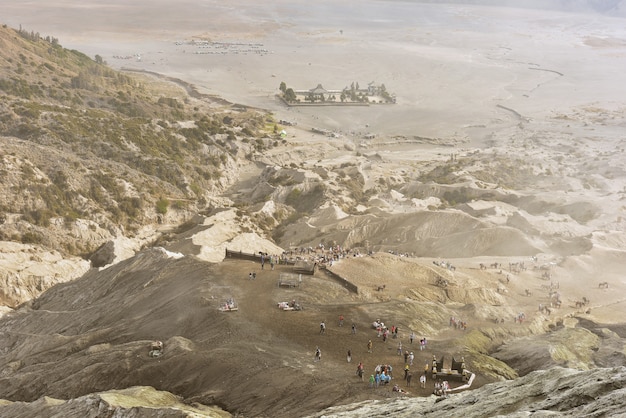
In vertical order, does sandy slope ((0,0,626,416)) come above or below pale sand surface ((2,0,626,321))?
below

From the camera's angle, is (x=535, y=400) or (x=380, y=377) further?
(x=380, y=377)

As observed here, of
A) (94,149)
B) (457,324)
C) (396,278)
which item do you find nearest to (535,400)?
(457,324)

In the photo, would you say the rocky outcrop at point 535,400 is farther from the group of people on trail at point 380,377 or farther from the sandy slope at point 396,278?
the sandy slope at point 396,278

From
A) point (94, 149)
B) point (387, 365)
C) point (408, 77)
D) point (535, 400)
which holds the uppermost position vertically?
point (408, 77)

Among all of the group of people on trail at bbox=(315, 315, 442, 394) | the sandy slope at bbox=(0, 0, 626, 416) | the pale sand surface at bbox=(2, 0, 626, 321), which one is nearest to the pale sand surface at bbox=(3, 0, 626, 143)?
the pale sand surface at bbox=(2, 0, 626, 321)

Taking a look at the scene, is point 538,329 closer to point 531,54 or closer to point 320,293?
point 320,293

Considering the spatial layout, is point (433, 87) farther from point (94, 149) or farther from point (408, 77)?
point (94, 149)

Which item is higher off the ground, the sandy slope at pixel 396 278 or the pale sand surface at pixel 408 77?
the pale sand surface at pixel 408 77

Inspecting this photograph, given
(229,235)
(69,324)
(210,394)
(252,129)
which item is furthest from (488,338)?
(252,129)

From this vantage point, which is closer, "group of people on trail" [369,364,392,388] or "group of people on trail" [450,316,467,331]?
"group of people on trail" [369,364,392,388]

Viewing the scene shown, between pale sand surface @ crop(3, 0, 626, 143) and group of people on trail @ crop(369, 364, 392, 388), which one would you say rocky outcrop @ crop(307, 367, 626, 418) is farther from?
pale sand surface @ crop(3, 0, 626, 143)

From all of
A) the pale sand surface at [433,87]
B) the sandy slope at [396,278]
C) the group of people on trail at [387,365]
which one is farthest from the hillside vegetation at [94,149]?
the group of people on trail at [387,365]
